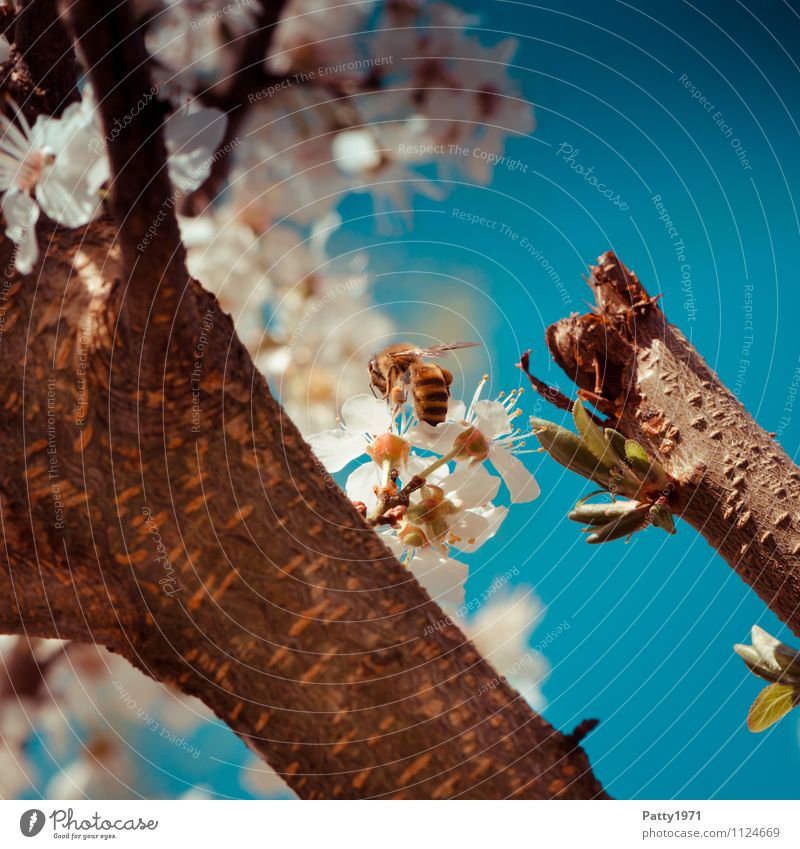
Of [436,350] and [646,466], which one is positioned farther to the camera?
[436,350]

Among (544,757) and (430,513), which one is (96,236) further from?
(544,757)

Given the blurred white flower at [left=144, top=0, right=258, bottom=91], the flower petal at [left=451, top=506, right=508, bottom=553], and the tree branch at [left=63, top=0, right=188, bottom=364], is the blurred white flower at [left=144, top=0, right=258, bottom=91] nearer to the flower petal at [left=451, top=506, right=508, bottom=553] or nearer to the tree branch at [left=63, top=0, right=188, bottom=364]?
the tree branch at [left=63, top=0, right=188, bottom=364]

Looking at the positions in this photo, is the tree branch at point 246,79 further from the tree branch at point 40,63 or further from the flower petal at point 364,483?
the flower petal at point 364,483

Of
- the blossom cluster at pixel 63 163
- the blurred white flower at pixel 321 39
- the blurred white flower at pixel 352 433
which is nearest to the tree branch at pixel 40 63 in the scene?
the blossom cluster at pixel 63 163

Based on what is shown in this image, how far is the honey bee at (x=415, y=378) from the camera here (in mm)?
690

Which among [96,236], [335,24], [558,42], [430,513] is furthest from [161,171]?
[558,42]

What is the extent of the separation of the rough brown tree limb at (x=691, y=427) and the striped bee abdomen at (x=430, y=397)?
0.45ft

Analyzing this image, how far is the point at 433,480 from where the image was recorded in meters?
0.65

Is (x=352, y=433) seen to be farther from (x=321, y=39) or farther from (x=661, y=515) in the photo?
(x=321, y=39)

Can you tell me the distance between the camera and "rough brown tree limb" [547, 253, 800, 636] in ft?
1.69

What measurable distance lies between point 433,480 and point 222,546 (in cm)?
24

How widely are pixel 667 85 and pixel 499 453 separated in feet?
1.61

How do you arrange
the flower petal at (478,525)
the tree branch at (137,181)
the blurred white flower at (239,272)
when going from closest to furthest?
the tree branch at (137,181) < the flower petal at (478,525) < the blurred white flower at (239,272)

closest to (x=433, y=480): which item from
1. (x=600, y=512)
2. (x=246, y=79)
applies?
(x=600, y=512)
